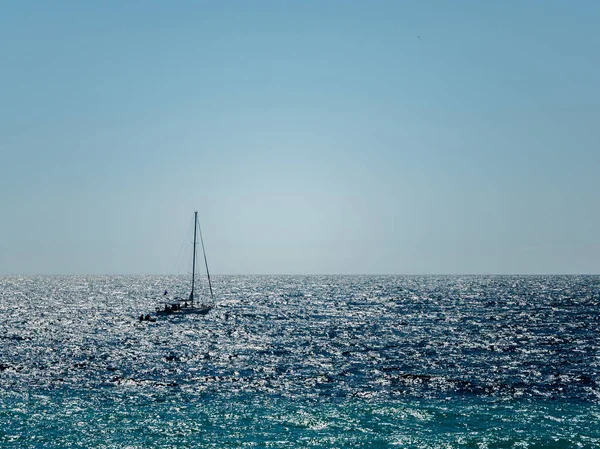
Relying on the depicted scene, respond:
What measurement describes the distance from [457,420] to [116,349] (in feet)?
169

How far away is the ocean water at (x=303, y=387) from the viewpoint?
38897mm

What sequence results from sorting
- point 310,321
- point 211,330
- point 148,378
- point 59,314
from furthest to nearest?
point 59,314 < point 310,321 < point 211,330 < point 148,378

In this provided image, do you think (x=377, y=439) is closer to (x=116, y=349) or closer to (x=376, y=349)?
(x=376, y=349)

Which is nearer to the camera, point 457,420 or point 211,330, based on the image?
point 457,420

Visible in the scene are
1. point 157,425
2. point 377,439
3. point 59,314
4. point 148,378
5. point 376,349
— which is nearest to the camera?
point 377,439

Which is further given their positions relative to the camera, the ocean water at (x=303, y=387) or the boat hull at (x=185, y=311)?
the boat hull at (x=185, y=311)

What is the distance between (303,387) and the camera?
53.6m

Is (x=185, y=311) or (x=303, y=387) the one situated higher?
(x=185, y=311)

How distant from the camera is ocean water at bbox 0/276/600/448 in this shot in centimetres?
3890

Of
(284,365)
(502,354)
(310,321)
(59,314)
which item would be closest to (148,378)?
(284,365)

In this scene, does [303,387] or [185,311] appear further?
[185,311]

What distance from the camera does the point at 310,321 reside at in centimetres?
12069

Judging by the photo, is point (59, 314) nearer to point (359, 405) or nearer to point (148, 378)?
point (148, 378)

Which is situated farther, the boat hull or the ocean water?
the boat hull
